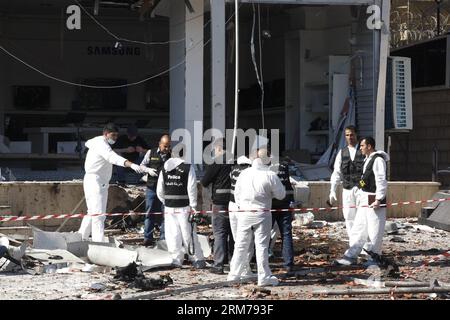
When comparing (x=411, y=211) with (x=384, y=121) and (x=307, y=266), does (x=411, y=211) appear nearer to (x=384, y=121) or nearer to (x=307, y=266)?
A: (x=384, y=121)

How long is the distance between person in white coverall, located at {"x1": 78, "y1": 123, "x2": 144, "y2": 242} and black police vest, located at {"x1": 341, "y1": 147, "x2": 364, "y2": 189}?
3172mm

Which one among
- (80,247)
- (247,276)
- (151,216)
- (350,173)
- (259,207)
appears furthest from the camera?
(151,216)

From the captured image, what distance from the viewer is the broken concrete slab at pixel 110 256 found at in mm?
12477

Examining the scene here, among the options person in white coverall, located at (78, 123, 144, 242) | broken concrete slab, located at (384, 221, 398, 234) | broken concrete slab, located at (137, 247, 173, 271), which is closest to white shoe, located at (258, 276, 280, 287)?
broken concrete slab, located at (137, 247, 173, 271)

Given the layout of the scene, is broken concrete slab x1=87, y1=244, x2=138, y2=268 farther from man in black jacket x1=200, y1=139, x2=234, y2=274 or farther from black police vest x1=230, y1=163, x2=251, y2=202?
black police vest x1=230, y1=163, x2=251, y2=202

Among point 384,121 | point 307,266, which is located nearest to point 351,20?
point 384,121

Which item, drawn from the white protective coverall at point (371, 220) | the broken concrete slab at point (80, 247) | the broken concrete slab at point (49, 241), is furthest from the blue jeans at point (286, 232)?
the broken concrete slab at point (49, 241)

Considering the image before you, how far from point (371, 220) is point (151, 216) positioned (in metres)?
3.72

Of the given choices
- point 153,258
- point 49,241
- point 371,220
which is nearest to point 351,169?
point 371,220

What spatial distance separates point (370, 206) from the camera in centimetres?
1287

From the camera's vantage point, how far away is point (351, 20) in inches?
955

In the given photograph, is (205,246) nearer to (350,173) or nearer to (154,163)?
(154,163)

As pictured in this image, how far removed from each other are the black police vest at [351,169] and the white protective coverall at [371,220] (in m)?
0.20

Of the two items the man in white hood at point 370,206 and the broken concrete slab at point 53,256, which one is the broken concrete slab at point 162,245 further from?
the man in white hood at point 370,206
